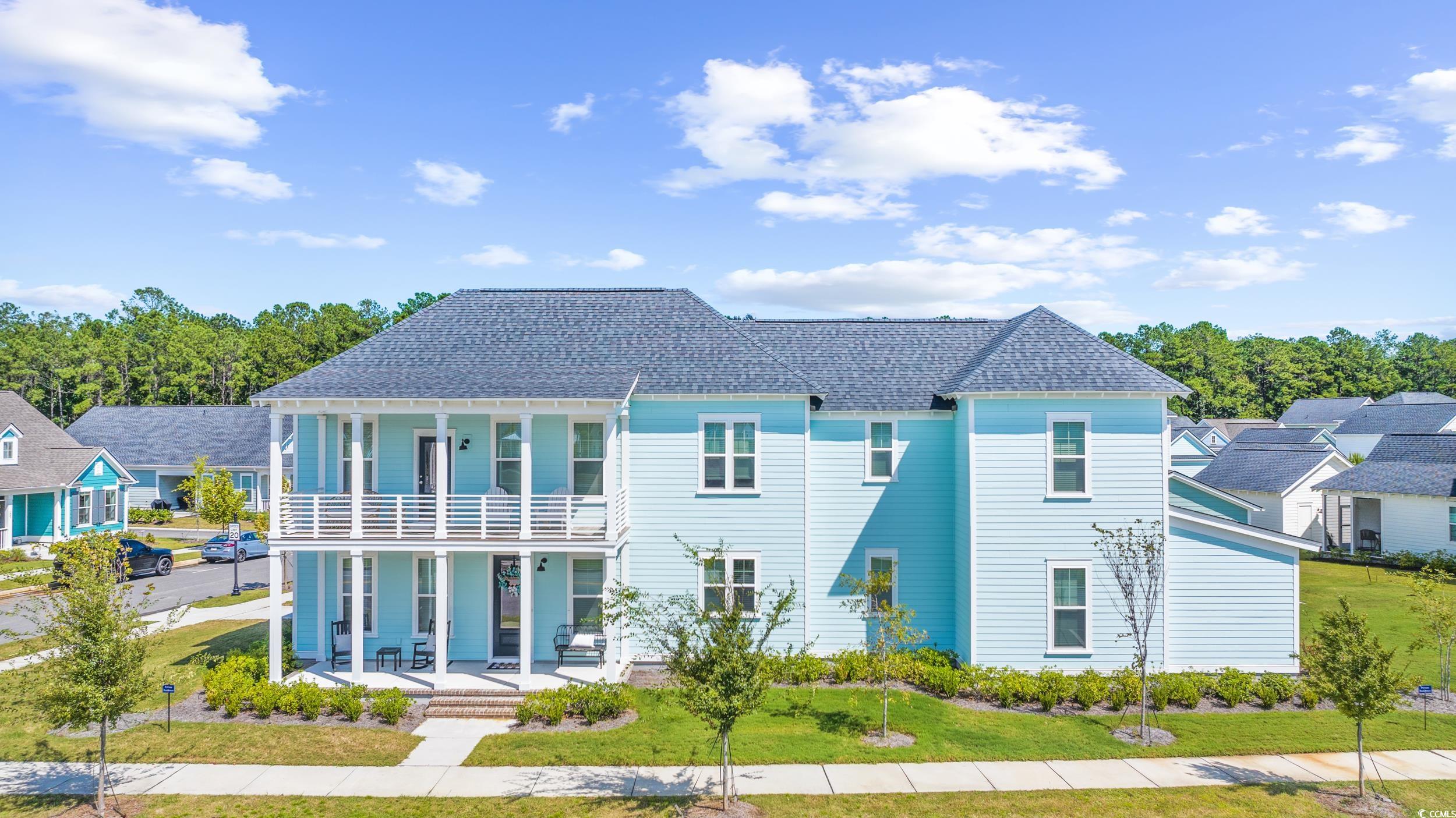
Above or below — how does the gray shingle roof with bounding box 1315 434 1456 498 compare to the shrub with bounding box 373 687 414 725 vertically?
above

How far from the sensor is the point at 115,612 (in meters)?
12.5

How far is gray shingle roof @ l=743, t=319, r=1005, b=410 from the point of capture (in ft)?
68.7

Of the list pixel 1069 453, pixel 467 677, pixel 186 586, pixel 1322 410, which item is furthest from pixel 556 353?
pixel 1322 410

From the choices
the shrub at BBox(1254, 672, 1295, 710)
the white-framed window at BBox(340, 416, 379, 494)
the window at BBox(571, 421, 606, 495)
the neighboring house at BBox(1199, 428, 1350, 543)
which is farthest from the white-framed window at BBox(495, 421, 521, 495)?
the neighboring house at BBox(1199, 428, 1350, 543)

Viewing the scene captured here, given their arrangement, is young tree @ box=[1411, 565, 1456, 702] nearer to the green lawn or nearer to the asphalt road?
the green lawn

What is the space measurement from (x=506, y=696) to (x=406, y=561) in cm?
474

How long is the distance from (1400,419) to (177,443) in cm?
8088

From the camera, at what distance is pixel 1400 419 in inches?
2056

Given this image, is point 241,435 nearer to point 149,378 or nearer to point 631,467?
point 149,378

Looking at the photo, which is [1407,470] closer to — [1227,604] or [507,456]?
[1227,604]

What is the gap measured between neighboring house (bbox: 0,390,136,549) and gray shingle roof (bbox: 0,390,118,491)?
0.10 feet

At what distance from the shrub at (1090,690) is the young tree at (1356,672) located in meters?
4.30

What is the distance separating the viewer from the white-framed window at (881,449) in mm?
20656

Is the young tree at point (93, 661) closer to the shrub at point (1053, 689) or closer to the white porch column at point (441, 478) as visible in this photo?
the white porch column at point (441, 478)
